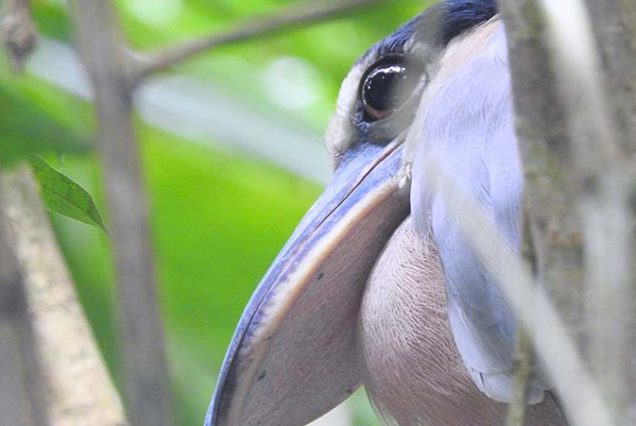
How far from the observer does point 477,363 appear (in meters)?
1.05

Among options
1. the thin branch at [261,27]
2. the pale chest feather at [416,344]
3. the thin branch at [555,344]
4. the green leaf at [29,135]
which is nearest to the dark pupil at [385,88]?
the pale chest feather at [416,344]

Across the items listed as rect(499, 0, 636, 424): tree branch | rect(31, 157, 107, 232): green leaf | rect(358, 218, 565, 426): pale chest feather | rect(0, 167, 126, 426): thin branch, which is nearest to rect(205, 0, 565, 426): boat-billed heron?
rect(358, 218, 565, 426): pale chest feather

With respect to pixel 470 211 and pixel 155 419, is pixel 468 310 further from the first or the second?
pixel 155 419

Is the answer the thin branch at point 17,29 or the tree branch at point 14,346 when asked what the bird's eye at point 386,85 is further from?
the tree branch at point 14,346

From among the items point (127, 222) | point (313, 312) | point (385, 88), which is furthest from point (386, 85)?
point (127, 222)

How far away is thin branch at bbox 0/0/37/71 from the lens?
3.34ft

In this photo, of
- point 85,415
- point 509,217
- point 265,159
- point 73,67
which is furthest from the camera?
point 265,159

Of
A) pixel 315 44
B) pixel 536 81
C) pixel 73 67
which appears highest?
pixel 315 44

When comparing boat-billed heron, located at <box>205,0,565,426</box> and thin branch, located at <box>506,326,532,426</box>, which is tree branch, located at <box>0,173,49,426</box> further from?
boat-billed heron, located at <box>205,0,565,426</box>

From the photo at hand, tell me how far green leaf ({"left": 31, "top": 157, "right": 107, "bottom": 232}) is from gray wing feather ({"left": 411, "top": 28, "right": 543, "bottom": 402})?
0.28 metres

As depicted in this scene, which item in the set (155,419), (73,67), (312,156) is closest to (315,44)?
(312,156)

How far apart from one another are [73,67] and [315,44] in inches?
21.5

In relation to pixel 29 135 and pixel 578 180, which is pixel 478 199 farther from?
pixel 578 180

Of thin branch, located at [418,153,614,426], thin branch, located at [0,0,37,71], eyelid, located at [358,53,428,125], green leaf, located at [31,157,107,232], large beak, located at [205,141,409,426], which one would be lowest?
thin branch, located at [418,153,614,426]
